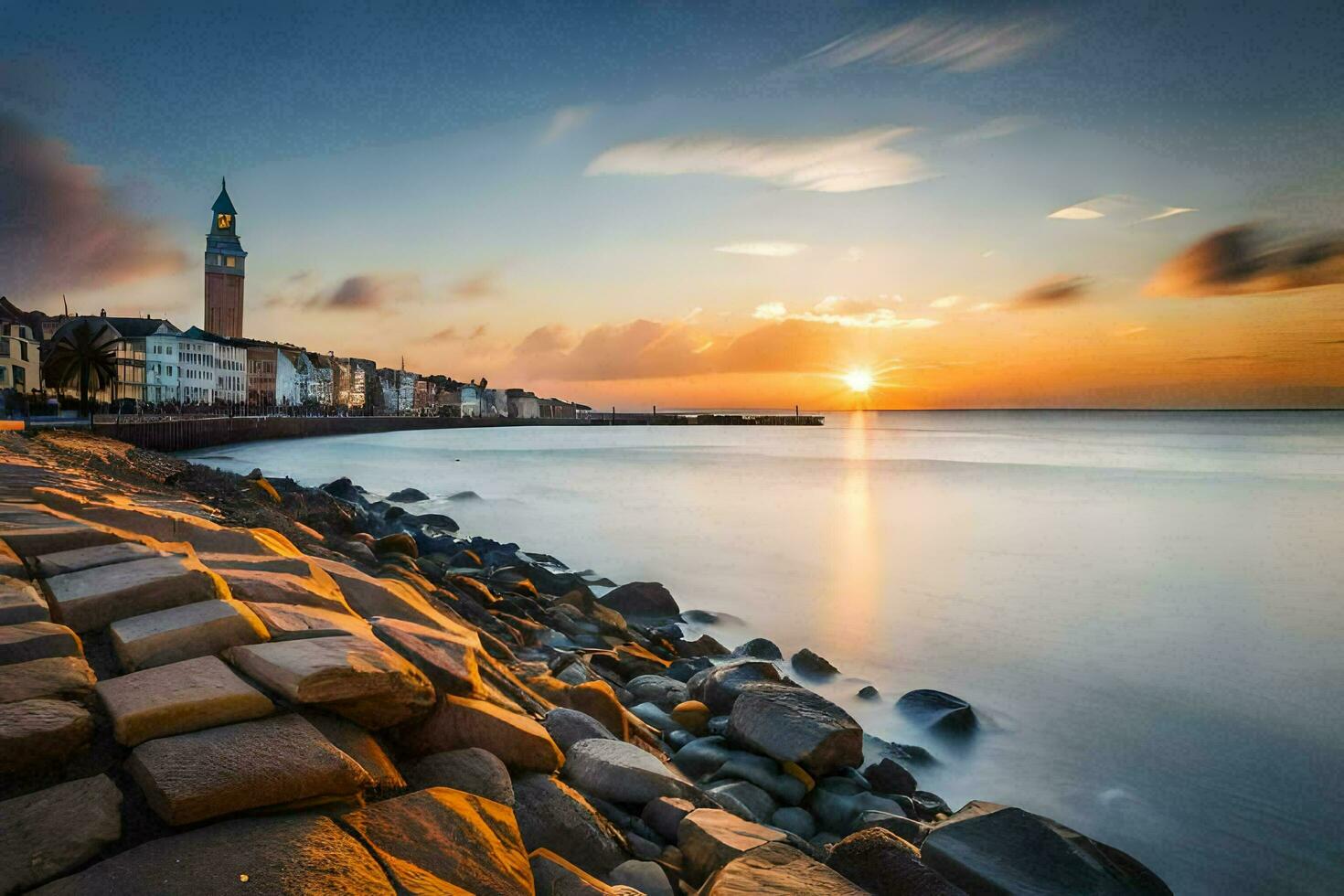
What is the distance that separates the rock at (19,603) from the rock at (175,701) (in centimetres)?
62


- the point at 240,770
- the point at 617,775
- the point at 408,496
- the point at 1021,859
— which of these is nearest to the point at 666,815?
the point at 617,775

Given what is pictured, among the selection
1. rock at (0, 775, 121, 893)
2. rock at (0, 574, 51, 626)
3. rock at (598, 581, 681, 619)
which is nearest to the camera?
rock at (0, 775, 121, 893)

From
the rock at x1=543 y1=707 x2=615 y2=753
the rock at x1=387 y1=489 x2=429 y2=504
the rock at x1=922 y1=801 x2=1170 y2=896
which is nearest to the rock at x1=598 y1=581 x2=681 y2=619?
the rock at x1=543 y1=707 x2=615 y2=753

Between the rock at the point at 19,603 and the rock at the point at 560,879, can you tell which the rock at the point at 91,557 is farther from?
the rock at the point at 560,879

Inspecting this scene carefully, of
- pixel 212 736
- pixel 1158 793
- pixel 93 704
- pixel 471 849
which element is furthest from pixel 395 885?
pixel 1158 793

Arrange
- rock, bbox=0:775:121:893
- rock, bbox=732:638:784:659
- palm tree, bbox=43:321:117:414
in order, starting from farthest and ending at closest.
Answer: palm tree, bbox=43:321:117:414 → rock, bbox=732:638:784:659 → rock, bbox=0:775:121:893

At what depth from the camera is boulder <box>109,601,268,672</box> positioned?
107 inches

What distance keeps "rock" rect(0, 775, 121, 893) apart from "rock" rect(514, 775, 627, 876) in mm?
1346

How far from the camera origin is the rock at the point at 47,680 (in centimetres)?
233

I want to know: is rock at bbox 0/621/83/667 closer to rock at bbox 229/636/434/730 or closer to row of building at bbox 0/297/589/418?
rock at bbox 229/636/434/730

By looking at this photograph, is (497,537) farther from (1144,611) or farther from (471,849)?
(471,849)

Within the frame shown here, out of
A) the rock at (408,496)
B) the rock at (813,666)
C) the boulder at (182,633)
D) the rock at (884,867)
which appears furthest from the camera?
the rock at (408,496)

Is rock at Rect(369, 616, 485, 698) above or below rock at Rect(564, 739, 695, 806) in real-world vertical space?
above

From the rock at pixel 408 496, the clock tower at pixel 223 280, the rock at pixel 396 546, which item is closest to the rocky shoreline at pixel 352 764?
the rock at pixel 396 546
